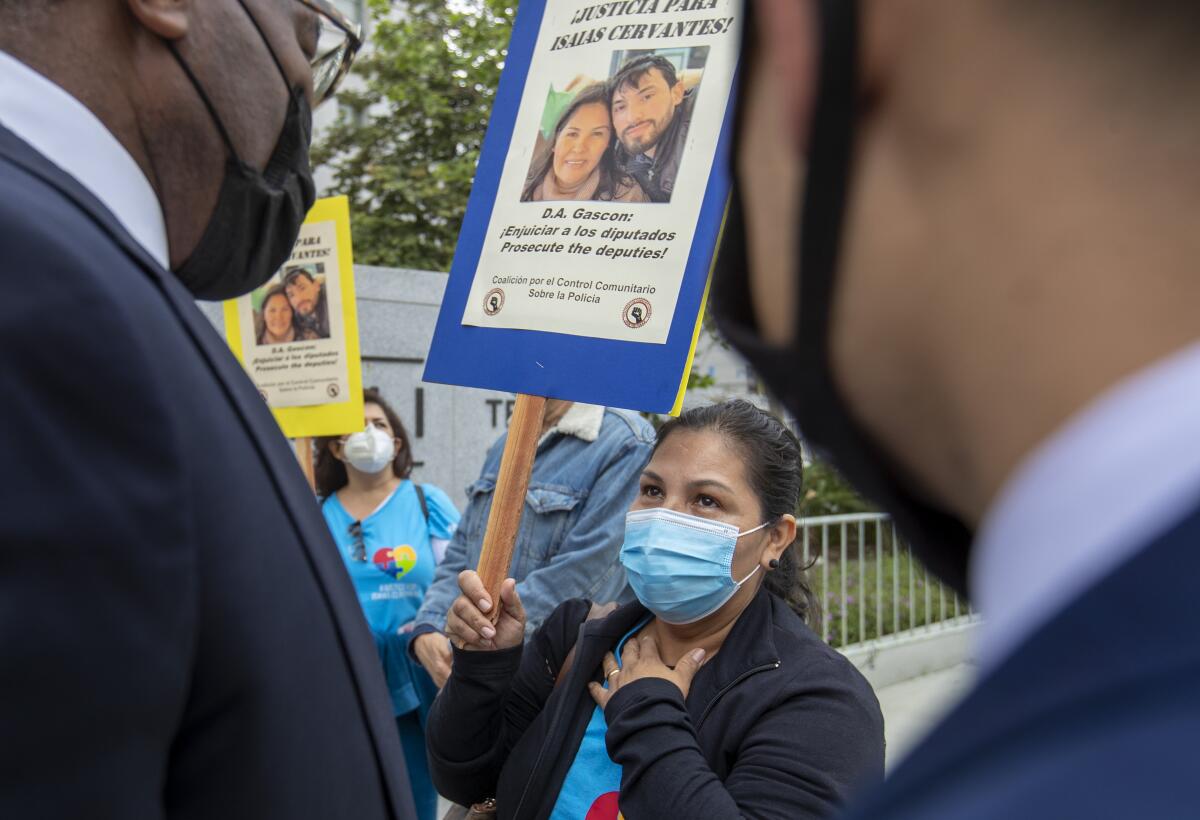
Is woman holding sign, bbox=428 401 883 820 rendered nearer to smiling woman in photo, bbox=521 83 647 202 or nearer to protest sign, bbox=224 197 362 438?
smiling woman in photo, bbox=521 83 647 202

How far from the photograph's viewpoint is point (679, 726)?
7.33ft

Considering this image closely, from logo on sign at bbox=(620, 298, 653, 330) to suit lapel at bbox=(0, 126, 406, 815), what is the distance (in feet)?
3.53

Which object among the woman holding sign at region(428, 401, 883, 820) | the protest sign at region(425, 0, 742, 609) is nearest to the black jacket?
the woman holding sign at region(428, 401, 883, 820)

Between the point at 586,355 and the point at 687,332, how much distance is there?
9.4 inches

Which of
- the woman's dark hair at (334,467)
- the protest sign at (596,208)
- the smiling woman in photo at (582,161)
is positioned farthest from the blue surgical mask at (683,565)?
the woman's dark hair at (334,467)

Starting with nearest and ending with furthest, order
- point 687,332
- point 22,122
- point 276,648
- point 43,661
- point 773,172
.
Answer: point 773,172 → point 43,661 → point 276,648 → point 22,122 → point 687,332

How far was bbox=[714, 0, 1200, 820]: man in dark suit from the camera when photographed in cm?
43

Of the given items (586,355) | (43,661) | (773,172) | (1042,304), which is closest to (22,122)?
(43,661)

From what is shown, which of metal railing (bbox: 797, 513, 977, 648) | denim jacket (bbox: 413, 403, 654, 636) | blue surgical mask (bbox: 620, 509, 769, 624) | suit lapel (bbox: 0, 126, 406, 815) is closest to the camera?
suit lapel (bbox: 0, 126, 406, 815)

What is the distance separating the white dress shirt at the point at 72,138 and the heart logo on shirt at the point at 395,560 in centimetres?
346

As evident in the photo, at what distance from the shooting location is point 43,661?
93cm

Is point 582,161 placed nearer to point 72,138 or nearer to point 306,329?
point 72,138

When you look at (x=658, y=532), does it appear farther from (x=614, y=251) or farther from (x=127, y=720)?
(x=127, y=720)

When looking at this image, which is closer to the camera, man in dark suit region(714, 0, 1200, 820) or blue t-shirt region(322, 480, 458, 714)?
man in dark suit region(714, 0, 1200, 820)
